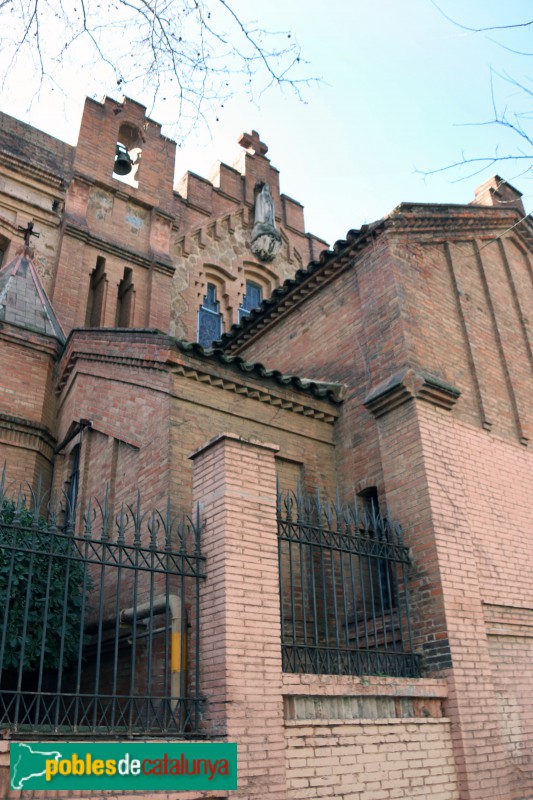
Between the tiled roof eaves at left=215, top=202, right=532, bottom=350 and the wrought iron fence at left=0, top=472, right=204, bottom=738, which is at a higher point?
the tiled roof eaves at left=215, top=202, right=532, bottom=350

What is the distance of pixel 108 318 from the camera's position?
16562mm

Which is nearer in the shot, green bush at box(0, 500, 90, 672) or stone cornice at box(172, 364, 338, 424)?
green bush at box(0, 500, 90, 672)

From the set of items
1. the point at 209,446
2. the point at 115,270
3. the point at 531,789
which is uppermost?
the point at 115,270

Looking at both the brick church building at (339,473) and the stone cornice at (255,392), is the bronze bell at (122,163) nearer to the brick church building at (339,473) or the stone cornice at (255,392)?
the brick church building at (339,473)

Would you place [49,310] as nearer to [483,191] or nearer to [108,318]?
[108,318]

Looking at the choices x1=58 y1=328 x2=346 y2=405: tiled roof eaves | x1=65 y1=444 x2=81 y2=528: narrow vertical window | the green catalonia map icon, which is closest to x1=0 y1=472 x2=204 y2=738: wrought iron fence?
the green catalonia map icon

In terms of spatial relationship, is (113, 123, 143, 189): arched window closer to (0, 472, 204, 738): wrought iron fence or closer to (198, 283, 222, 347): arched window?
(198, 283, 222, 347): arched window

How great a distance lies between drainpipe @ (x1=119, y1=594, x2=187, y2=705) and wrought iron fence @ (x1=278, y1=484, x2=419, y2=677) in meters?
0.96

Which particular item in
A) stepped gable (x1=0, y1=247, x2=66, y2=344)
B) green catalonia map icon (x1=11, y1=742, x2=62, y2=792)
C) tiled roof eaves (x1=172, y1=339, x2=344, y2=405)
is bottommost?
green catalonia map icon (x1=11, y1=742, x2=62, y2=792)

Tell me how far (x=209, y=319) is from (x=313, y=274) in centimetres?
818

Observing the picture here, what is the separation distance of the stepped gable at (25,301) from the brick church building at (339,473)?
2.2 inches

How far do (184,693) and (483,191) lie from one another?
11.1m

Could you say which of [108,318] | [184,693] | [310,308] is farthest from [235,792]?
[108,318]

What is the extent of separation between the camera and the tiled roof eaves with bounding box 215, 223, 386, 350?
1051 centimetres
